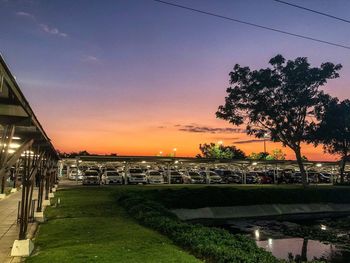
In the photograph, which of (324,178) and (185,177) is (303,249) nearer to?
(185,177)

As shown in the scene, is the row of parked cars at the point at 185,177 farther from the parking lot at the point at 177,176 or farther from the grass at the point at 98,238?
the grass at the point at 98,238

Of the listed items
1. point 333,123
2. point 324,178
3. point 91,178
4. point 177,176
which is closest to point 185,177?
point 177,176

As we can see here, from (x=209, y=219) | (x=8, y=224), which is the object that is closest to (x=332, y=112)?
(x=209, y=219)

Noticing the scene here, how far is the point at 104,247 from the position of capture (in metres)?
12.7

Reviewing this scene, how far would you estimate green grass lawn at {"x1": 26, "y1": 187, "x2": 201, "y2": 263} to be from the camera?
11469mm

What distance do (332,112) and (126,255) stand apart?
119ft

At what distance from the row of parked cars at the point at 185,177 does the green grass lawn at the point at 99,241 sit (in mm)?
27497

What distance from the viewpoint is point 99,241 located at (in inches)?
541

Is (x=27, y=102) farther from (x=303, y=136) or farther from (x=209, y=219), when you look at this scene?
(x=303, y=136)

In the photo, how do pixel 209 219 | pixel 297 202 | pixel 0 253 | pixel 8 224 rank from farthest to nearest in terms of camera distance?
1. pixel 297 202
2. pixel 209 219
3. pixel 8 224
4. pixel 0 253

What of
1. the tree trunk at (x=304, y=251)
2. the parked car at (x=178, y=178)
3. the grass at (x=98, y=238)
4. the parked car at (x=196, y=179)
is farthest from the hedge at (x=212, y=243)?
the parked car at (x=178, y=178)

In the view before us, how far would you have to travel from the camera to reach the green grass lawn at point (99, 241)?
452 inches

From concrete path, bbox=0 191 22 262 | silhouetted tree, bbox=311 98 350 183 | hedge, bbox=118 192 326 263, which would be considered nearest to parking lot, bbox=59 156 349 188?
silhouetted tree, bbox=311 98 350 183

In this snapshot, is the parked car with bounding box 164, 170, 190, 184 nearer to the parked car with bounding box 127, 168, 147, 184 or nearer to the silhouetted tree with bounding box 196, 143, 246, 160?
the parked car with bounding box 127, 168, 147, 184
